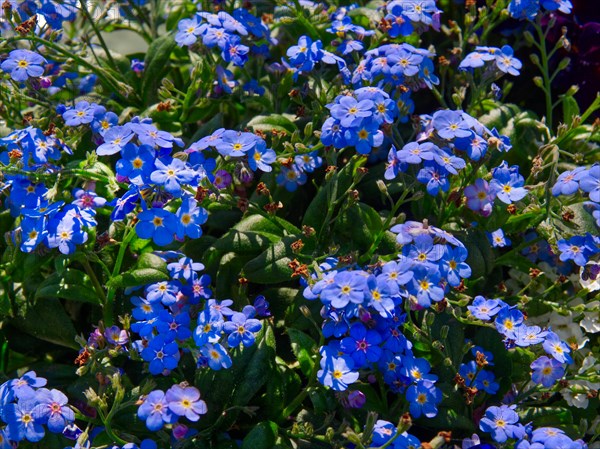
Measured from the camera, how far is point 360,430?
7.91 ft

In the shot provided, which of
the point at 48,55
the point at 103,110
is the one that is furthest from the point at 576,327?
the point at 48,55

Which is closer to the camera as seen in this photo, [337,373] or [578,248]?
[337,373]

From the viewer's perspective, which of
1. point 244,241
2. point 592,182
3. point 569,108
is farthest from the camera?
point 569,108

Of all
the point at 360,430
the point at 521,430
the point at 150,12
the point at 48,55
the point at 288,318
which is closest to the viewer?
the point at 521,430

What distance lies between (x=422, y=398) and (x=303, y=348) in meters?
0.34

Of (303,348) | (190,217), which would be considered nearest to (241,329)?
(303,348)

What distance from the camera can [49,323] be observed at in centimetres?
267

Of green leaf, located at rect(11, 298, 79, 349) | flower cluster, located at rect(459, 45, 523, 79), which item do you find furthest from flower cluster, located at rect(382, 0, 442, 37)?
green leaf, located at rect(11, 298, 79, 349)

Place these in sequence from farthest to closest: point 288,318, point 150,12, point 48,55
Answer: point 150,12
point 48,55
point 288,318

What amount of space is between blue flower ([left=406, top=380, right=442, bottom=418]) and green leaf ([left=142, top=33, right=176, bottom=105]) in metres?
1.44

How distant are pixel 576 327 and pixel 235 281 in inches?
41.4

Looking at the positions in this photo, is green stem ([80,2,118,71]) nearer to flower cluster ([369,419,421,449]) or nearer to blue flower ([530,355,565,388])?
flower cluster ([369,419,421,449])

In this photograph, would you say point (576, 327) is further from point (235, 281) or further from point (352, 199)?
point (235, 281)

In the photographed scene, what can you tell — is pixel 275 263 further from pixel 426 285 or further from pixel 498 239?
pixel 498 239
